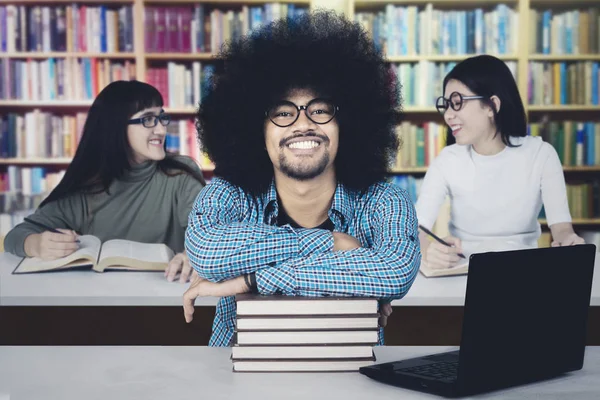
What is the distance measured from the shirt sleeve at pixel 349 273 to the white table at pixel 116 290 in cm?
48

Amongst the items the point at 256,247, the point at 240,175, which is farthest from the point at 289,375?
the point at 240,175

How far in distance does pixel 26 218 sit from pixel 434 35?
2570 mm

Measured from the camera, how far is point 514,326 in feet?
3.38

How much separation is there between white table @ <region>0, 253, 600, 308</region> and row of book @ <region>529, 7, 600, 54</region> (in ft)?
7.90

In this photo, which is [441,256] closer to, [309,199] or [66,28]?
[309,199]

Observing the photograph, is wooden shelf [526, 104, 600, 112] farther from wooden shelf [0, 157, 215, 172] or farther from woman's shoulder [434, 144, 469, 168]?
wooden shelf [0, 157, 215, 172]

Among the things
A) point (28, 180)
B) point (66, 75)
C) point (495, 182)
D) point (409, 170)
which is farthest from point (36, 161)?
point (495, 182)


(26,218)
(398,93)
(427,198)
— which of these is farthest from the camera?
(427,198)

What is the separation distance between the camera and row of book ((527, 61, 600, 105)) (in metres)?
4.11

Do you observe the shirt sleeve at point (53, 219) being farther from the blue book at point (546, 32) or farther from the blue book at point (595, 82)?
the blue book at point (595, 82)

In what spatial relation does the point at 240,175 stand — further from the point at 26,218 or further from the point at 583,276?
the point at 26,218

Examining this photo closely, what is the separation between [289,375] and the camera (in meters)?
1.12

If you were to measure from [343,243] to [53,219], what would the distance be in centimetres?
146

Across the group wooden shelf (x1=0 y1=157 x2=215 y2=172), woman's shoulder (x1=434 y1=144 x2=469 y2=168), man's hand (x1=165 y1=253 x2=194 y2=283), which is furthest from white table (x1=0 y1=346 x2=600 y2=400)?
wooden shelf (x1=0 y1=157 x2=215 y2=172)
